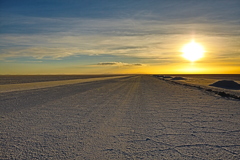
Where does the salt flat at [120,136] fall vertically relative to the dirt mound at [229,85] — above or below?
below

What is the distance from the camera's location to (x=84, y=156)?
4.27 metres

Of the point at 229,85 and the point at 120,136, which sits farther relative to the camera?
the point at 229,85

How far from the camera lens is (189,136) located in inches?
222

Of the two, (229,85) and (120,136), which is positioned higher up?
(229,85)

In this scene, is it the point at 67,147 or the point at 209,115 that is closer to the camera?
the point at 67,147

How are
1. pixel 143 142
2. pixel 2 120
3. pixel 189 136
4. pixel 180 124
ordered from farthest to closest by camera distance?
1. pixel 2 120
2. pixel 180 124
3. pixel 189 136
4. pixel 143 142

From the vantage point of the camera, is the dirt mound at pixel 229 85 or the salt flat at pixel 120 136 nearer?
the salt flat at pixel 120 136

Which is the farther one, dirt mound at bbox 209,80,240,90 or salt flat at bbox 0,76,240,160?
dirt mound at bbox 209,80,240,90

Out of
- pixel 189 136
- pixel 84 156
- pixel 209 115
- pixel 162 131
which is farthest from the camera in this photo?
pixel 209 115

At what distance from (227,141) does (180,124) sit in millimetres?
1896

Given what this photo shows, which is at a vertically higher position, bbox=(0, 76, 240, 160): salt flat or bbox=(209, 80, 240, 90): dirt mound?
bbox=(209, 80, 240, 90): dirt mound

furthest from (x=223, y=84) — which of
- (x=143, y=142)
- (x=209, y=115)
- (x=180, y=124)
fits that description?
(x=143, y=142)

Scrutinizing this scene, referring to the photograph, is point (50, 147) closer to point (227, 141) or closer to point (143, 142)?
point (143, 142)

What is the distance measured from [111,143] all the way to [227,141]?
2.99m
